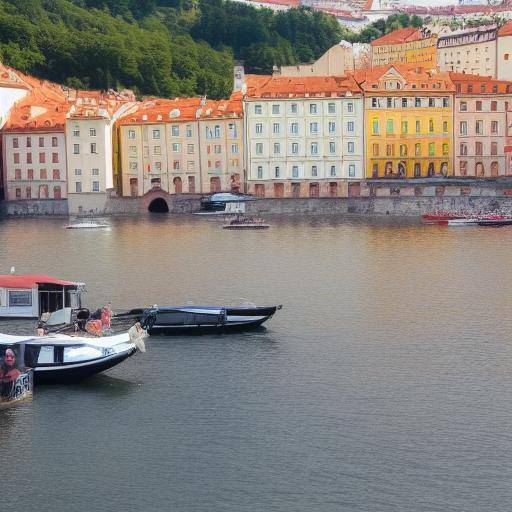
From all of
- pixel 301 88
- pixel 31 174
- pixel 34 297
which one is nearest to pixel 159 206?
pixel 31 174

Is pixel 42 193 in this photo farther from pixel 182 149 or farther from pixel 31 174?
pixel 182 149

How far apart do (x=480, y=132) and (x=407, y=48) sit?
3421cm

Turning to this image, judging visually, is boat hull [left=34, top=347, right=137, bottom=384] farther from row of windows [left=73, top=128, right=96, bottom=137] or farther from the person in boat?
row of windows [left=73, top=128, right=96, bottom=137]

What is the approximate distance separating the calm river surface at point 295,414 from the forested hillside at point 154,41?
56.5 m

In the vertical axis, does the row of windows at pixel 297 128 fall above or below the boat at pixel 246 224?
above

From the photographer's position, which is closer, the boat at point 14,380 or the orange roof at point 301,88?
the boat at point 14,380

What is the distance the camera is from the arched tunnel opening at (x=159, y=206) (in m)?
77.8

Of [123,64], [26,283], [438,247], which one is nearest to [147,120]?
[123,64]

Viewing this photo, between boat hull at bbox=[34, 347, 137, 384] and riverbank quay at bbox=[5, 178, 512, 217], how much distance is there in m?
47.9

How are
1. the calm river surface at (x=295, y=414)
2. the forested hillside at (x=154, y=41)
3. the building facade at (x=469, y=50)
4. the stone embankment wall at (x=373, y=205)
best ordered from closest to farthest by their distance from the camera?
the calm river surface at (x=295, y=414), the stone embankment wall at (x=373, y=205), the forested hillside at (x=154, y=41), the building facade at (x=469, y=50)

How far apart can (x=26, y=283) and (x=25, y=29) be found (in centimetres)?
6653

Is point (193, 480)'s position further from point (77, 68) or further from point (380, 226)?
point (77, 68)

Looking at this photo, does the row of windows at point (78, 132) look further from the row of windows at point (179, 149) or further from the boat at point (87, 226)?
the boat at point (87, 226)

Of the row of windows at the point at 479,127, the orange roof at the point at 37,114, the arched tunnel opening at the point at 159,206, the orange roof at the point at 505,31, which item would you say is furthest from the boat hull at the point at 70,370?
the orange roof at the point at 505,31
